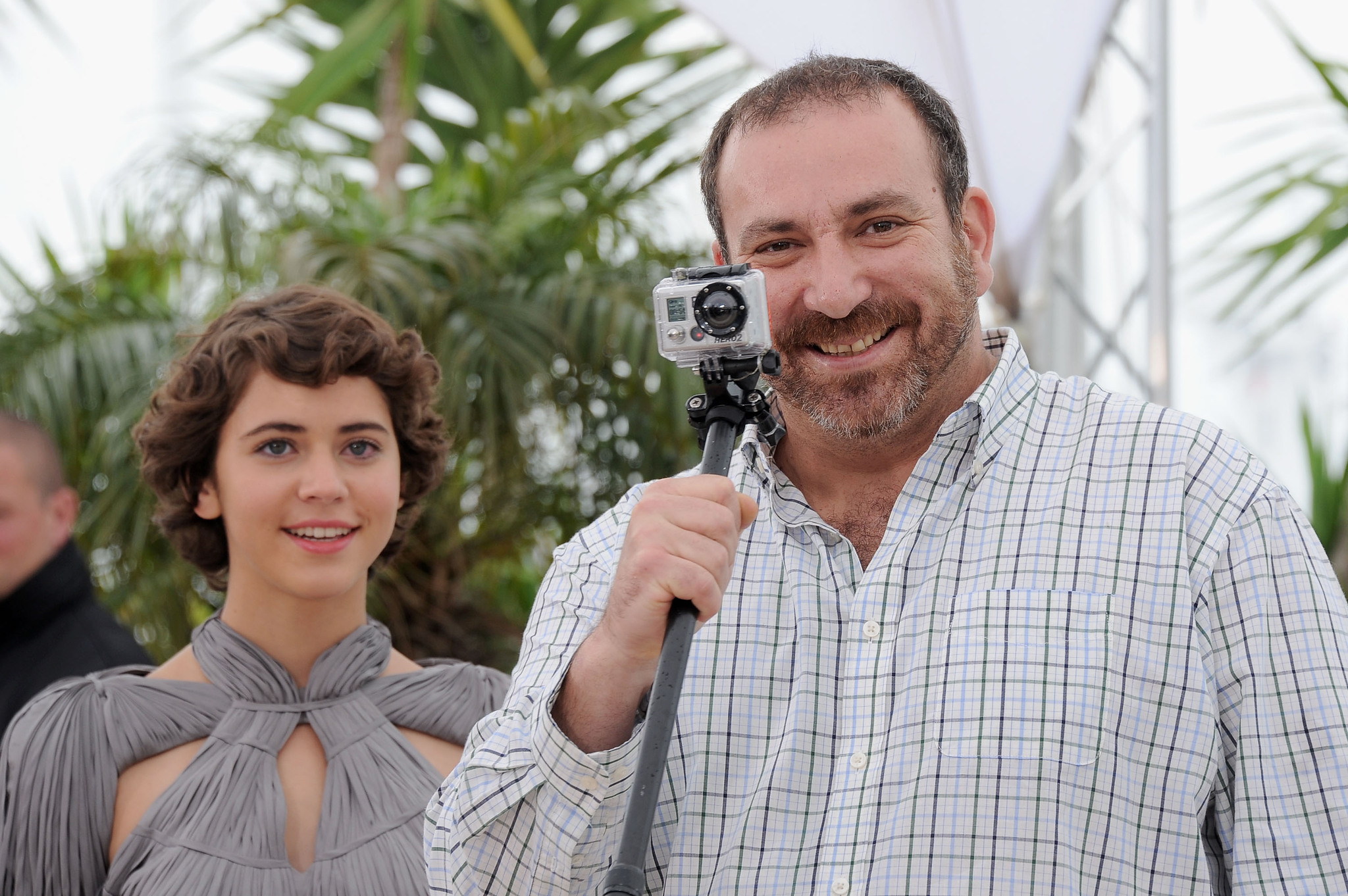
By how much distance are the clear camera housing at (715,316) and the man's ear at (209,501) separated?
52.3 inches

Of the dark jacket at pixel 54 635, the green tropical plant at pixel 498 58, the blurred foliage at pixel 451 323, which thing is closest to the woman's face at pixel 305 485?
the dark jacket at pixel 54 635

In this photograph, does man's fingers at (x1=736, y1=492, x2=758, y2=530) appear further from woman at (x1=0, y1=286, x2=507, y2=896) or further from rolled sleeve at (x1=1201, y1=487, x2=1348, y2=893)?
woman at (x1=0, y1=286, x2=507, y2=896)

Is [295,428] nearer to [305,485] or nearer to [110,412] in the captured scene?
[305,485]

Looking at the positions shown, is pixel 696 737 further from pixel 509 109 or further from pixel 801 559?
pixel 509 109

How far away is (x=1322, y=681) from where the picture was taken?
1.10 metres

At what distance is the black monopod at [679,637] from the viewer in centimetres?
88

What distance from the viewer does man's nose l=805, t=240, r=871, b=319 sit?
1.28 metres

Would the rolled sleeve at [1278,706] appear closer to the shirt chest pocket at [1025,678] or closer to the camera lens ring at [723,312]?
the shirt chest pocket at [1025,678]

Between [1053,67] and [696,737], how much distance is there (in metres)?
2.62

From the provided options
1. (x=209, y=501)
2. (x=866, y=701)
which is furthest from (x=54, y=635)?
(x=866, y=701)

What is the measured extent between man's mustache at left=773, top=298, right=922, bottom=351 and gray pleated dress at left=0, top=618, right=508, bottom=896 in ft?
3.57

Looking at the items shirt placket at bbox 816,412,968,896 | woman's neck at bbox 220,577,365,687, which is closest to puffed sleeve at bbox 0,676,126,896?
woman's neck at bbox 220,577,365,687

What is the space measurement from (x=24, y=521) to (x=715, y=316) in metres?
2.29

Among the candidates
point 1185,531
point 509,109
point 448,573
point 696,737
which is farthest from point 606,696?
point 509,109
